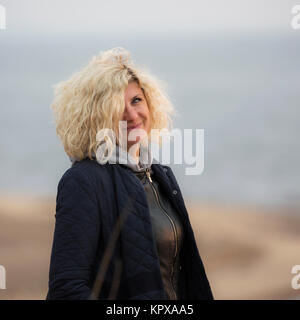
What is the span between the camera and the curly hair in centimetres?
163

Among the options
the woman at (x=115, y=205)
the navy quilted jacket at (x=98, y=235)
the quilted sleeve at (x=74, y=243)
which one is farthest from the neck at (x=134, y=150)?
the quilted sleeve at (x=74, y=243)

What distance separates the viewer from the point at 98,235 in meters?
1.52

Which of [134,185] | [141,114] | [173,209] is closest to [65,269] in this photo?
[134,185]

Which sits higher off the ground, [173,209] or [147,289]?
[173,209]

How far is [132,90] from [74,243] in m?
0.63

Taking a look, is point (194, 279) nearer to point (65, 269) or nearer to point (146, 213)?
point (146, 213)

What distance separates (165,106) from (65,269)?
33.5 inches

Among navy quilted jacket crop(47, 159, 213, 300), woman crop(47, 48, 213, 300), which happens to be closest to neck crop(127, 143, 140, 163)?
woman crop(47, 48, 213, 300)

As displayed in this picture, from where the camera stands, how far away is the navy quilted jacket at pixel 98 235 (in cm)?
147

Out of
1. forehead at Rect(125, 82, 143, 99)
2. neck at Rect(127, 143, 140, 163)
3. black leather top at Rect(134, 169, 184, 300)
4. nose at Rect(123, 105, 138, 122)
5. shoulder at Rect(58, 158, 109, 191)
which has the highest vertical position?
forehead at Rect(125, 82, 143, 99)

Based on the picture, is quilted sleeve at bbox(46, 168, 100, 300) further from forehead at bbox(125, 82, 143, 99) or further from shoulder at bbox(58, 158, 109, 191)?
forehead at bbox(125, 82, 143, 99)

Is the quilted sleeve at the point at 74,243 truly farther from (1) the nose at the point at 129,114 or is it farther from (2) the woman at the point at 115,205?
(1) the nose at the point at 129,114

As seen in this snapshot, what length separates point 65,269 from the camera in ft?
4.79
